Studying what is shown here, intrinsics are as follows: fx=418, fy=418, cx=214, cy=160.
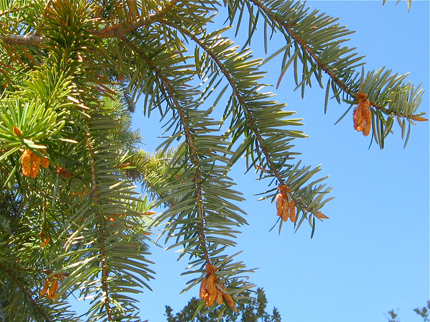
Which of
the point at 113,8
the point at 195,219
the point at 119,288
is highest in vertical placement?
the point at 113,8

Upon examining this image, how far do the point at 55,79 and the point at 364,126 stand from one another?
68cm

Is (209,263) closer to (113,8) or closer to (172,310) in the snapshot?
(113,8)

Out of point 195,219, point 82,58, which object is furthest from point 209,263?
point 82,58

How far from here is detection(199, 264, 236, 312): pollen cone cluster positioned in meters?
0.83

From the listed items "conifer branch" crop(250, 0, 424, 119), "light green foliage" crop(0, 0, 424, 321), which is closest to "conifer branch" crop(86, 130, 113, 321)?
"light green foliage" crop(0, 0, 424, 321)

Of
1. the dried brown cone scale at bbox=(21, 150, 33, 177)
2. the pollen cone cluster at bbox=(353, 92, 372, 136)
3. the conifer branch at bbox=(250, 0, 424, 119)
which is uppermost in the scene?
the conifer branch at bbox=(250, 0, 424, 119)

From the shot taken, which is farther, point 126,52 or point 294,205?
point 126,52

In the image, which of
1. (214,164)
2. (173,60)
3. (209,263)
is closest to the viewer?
(209,263)

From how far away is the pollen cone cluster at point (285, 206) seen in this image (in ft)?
3.13

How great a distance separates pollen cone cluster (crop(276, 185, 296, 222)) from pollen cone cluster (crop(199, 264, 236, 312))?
0.20 meters

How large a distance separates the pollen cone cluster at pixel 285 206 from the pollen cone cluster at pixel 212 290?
0.20 metres

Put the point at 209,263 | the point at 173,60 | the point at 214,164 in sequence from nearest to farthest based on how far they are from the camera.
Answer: the point at 209,263, the point at 214,164, the point at 173,60

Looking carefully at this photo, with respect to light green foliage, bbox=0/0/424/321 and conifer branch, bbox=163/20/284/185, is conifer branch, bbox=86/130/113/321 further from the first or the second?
conifer branch, bbox=163/20/284/185

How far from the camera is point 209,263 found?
35.0 inches
